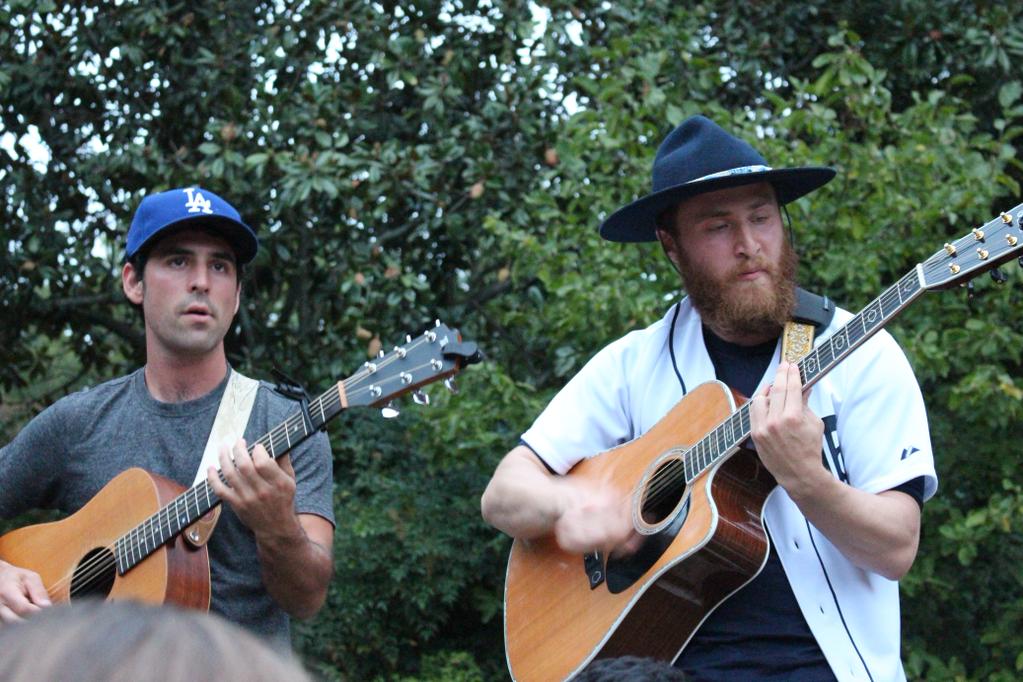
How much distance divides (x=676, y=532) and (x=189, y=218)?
152 cm

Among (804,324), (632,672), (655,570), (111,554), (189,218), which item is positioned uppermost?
(189,218)

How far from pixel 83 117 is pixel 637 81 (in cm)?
288

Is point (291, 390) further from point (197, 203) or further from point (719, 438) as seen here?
point (719, 438)

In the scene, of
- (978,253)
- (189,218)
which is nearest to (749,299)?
(978,253)

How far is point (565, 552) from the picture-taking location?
3.33 m

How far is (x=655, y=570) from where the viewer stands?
2990 millimetres

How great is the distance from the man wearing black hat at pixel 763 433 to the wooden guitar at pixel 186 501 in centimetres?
34

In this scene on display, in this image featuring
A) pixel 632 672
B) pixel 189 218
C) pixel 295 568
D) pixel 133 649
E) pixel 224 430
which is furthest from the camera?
pixel 189 218

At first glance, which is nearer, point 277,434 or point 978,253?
point 978,253

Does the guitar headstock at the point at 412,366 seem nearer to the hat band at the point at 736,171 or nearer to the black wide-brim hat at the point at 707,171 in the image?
the black wide-brim hat at the point at 707,171

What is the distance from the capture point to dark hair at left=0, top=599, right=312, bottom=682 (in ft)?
3.15

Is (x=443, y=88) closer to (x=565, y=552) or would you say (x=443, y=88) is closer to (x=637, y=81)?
(x=637, y=81)

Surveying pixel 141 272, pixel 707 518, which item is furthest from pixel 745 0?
pixel 707 518

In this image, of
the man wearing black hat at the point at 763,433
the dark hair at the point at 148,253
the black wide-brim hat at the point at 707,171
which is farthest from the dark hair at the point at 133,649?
the dark hair at the point at 148,253
